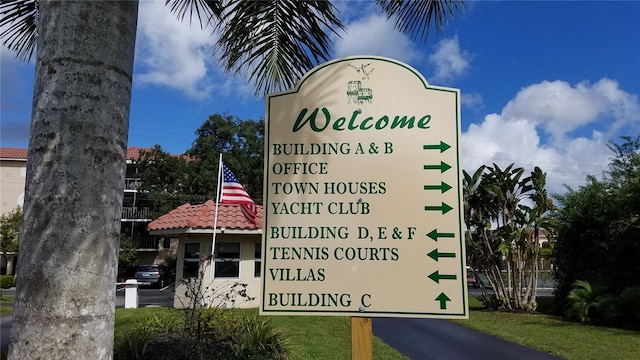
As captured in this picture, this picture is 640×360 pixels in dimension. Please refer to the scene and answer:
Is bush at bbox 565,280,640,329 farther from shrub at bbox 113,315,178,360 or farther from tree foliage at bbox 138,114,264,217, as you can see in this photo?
tree foliage at bbox 138,114,264,217

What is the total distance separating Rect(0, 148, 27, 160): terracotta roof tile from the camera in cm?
4349

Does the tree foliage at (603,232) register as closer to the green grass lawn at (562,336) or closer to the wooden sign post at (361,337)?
the green grass lawn at (562,336)

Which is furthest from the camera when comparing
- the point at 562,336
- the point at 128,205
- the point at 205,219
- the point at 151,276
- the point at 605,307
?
the point at 128,205

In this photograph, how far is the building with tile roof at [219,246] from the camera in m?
16.2

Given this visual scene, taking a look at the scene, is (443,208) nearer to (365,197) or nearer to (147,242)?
(365,197)

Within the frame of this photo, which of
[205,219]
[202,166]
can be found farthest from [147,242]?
[205,219]

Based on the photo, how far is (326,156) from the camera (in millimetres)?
2803

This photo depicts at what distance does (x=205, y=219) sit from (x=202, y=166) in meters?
27.2

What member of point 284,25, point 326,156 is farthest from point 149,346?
point 326,156

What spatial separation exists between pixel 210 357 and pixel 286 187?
479 centimetres

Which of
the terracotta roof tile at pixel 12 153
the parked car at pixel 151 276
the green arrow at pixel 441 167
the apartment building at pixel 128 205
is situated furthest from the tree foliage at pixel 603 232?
the terracotta roof tile at pixel 12 153

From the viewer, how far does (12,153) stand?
44438 mm

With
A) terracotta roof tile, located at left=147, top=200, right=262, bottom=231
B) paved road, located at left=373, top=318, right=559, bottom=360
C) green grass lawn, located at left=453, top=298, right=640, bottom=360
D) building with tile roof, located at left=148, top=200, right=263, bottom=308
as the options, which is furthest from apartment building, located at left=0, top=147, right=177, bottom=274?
green grass lawn, located at left=453, top=298, right=640, bottom=360

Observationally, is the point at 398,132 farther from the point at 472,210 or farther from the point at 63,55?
the point at 472,210
